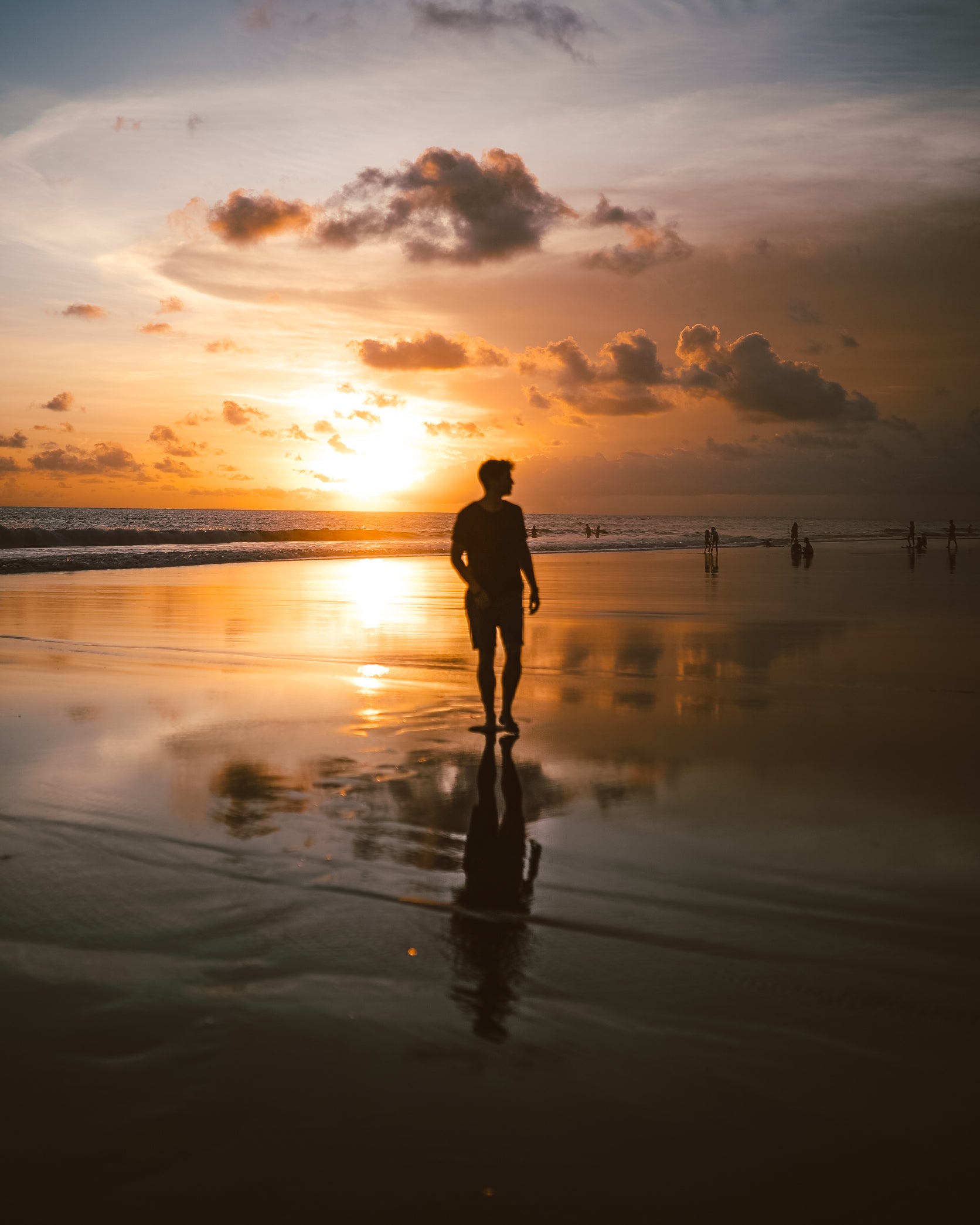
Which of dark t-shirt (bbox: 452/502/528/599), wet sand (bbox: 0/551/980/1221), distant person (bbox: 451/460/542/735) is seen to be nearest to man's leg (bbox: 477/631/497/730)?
distant person (bbox: 451/460/542/735)

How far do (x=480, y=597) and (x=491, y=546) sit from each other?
0.40m

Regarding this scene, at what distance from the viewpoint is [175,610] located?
17016mm

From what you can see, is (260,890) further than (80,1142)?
Yes

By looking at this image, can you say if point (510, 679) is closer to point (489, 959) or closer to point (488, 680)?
point (488, 680)

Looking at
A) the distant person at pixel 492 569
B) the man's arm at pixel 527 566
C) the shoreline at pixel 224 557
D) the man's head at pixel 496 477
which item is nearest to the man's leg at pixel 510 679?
the distant person at pixel 492 569

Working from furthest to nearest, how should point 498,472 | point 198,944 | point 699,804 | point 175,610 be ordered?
1. point 175,610
2. point 498,472
3. point 699,804
4. point 198,944

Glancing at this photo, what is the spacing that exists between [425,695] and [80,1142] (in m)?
6.53

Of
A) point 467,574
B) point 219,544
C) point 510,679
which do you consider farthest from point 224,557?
point 510,679

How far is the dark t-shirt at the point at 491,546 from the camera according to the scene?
24.0ft

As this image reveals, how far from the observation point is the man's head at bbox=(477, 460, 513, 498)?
7312 millimetres

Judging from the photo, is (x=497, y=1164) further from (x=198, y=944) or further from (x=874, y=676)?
(x=874, y=676)

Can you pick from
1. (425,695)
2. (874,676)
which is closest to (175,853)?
(425,695)

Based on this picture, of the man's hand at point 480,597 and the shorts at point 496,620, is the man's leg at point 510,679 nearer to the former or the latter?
the shorts at point 496,620

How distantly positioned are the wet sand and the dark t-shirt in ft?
3.80
